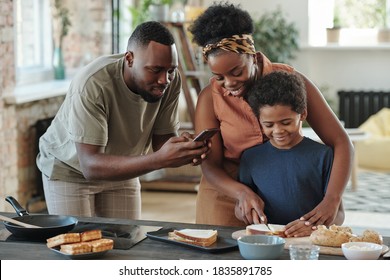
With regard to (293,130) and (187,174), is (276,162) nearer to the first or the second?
(293,130)

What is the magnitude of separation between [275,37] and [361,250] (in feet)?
22.4

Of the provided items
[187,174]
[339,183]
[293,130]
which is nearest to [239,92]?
[293,130]

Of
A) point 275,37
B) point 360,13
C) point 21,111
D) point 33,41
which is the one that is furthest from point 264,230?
point 360,13

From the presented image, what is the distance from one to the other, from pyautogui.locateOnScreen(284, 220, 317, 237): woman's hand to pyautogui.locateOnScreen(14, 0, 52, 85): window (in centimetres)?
400

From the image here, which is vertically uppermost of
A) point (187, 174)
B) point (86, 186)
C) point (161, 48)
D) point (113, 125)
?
point (161, 48)

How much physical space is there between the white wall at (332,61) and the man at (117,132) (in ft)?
20.2

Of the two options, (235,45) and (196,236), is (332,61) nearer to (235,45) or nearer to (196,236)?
(235,45)

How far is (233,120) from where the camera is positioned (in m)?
2.95

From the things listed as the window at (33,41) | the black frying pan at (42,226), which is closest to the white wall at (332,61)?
the window at (33,41)

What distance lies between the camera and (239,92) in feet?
9.19

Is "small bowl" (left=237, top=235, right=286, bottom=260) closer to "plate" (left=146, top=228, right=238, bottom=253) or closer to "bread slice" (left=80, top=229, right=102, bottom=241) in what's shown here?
"plate" (left=146, top=228, right=238, bottom=253)

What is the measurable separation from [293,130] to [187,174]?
4.34 metres

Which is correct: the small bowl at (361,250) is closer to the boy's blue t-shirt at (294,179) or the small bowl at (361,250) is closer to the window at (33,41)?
the boy's blue t-shirt at (294,179)

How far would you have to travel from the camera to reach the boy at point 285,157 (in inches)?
108
